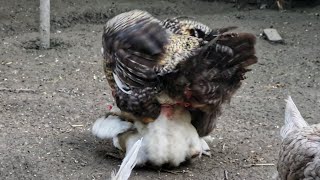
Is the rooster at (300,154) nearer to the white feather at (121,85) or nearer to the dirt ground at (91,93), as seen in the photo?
the dirt ground at (91,93)

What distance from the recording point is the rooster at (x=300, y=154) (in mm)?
2938

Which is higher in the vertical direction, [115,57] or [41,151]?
[115,57]

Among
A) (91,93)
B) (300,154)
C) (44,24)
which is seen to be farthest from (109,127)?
(44,24)

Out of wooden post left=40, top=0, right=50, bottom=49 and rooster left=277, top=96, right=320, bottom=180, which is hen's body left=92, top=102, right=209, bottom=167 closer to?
rooster left=277, top=96, right=320, bottom=180

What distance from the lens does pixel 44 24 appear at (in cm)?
607

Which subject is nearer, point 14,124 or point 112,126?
point 112,126

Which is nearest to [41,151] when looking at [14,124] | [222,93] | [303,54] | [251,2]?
[14,124]

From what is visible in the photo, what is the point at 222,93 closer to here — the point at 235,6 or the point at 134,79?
the point at 134,79

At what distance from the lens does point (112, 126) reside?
3.91 m

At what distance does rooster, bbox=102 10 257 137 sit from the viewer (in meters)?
3.57

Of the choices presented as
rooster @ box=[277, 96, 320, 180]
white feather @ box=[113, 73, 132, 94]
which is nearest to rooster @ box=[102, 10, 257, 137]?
white feather @ box=[113, 73, 132, 94]

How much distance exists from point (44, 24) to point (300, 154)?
12.1ft

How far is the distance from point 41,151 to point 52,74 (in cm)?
157

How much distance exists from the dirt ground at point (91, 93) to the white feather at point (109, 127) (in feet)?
0.48
